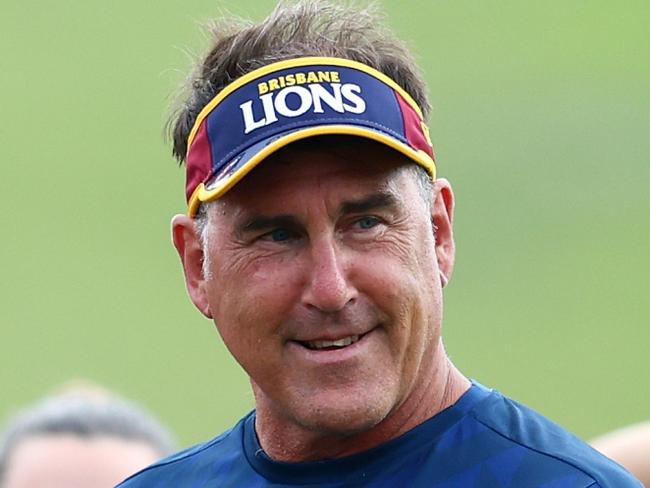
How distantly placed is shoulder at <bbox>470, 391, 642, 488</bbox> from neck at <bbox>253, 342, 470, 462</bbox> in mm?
85

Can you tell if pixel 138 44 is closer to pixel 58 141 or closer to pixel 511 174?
pixel 58 141

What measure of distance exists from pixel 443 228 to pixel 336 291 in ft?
1.44

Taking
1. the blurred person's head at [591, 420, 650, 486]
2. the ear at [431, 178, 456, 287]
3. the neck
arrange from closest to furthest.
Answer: the neck → the ear at [431, 178, 456, 287] → the blurred person's head at [591, 420, 650, 486]

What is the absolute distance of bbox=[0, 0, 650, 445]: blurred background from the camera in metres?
12.8

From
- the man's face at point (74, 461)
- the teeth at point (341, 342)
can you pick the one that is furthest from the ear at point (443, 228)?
the man's face at point (74, 461)

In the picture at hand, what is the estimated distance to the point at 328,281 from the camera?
112 inches

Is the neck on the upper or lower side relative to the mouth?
lower

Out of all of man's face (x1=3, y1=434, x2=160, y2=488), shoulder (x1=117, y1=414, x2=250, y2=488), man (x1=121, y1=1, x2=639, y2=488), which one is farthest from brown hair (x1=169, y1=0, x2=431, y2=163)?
man's face (x1=3, y1=434, x2=160, y2=488)

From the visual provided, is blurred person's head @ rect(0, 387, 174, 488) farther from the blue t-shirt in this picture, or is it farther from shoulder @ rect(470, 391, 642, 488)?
shoulder @ rect(470, 391, 642, 488)

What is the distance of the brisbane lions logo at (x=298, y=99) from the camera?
9.79 ft

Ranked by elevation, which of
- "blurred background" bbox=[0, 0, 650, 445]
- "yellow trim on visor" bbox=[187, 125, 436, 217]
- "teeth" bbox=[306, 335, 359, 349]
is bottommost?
"teeth" bbox=[306, 335, 359, 349]

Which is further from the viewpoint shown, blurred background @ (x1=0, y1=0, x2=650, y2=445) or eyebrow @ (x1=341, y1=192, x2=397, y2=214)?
blurred background @ (x1=0, y1=0, x2=650, y2=445)

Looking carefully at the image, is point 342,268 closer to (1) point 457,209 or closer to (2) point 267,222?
(2) point 267,222

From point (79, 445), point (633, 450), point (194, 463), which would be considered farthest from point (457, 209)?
point (194, 463)
